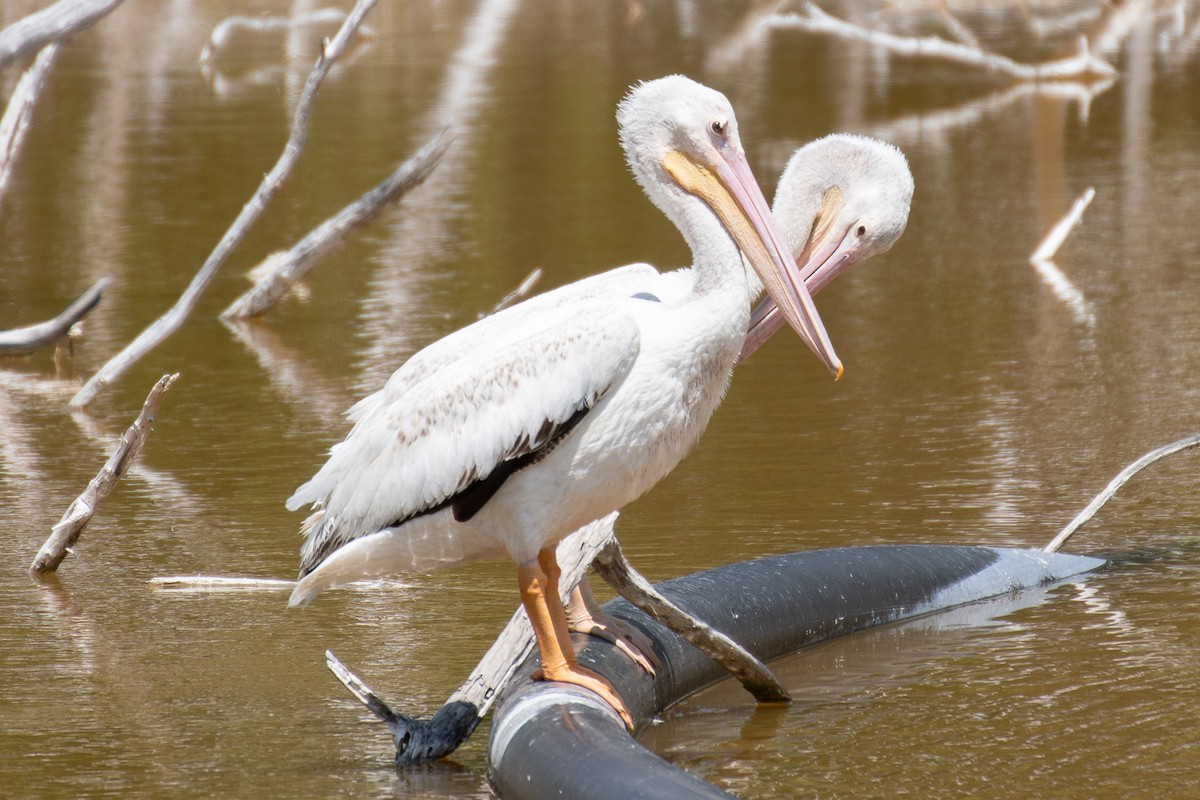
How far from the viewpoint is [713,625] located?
15.6 feet

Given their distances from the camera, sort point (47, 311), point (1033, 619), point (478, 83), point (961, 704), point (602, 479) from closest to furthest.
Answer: point (602, 479)
point (961, 704)
point (1033, 619)
point (47, 311)
point (478, 83)

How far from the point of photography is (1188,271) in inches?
381

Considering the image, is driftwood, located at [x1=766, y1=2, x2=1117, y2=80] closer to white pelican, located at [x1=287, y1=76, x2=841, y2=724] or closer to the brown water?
the brown water

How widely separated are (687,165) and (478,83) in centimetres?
1575

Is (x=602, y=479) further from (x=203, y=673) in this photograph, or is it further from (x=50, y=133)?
(x=50, y=133)

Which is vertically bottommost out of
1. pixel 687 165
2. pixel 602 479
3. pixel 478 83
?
pixel 478 83

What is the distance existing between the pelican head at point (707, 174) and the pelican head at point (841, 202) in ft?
2.25

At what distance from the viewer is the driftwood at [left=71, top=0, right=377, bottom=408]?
7.45 meters

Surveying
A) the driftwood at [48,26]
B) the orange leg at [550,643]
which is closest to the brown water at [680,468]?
the orange leg at [550,643]

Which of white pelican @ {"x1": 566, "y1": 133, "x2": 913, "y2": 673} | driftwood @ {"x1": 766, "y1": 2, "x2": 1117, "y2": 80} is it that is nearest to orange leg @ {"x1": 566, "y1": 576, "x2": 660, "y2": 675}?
white pelican @ {"x1": 566, "y1": 133, "x2": 913, "y2": 673}

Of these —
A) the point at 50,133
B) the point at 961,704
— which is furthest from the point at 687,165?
the point at 50,133

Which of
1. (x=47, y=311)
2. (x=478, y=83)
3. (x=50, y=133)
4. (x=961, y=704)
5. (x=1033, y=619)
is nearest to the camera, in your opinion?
(x=961, y=704)

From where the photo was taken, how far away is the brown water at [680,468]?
4418mm

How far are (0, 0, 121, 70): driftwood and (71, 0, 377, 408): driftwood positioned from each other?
102 inches
